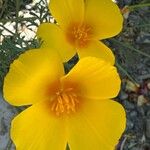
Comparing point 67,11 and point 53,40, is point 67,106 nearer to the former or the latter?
point 53,40

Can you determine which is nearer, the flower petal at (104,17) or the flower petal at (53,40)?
the flower petal at (53,40)

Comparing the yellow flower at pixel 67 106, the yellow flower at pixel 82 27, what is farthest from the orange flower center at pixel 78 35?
the yellow flower at pixel 67 106

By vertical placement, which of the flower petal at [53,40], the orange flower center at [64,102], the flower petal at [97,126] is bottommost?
the flower petal at [97,126]

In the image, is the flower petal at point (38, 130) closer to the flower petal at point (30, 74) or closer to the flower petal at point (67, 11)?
the flower petal at point (30, 74)

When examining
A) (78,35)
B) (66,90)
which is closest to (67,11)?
(78,35)

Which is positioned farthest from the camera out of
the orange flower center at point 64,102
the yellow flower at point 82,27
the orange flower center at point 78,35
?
the orange flower center at point 78,35

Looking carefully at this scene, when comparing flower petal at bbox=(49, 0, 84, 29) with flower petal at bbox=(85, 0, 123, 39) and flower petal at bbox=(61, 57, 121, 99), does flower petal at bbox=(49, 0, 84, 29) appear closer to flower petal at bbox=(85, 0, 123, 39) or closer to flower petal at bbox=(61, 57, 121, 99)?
flower petal at bbox=(85, 0, 123, 39)

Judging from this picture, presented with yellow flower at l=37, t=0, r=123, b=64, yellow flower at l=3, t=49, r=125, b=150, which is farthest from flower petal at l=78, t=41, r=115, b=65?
yellow flower at l=3, t=49, r=125, b=150

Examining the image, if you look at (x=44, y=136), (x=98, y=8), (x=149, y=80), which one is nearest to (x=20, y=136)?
(x=44, y=136)
